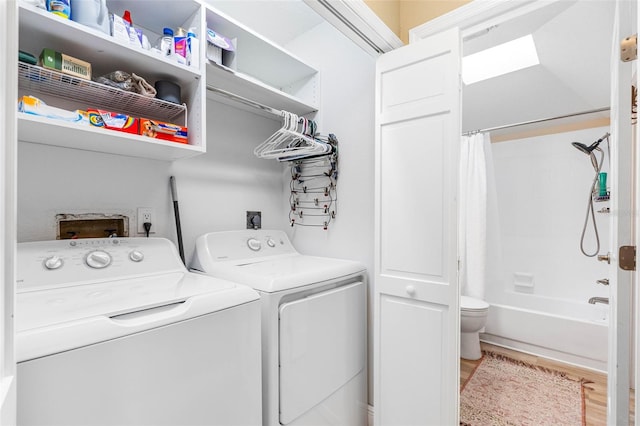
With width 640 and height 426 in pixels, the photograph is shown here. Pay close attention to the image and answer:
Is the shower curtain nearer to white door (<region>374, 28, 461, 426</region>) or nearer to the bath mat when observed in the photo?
the bath mat

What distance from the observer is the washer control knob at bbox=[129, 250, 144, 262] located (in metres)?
1.36

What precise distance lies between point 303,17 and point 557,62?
6.83ft

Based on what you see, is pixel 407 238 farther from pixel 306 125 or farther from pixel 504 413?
pixel 504 413

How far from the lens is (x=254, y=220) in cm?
207

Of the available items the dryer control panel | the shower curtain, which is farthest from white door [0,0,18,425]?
the shower curtain

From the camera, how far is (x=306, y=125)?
1.93 metres

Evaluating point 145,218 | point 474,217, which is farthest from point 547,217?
point 145,218

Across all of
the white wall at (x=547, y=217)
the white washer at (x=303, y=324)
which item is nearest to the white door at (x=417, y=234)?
the white washer at (x=303, y=324)

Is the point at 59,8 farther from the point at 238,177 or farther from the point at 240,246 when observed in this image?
the point at 240,246

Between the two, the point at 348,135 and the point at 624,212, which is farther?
the point at 348,135

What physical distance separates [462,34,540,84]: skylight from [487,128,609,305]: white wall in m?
0.99

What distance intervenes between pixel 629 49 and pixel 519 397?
6.90ft

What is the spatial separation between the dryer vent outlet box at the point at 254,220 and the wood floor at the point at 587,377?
186 centimetres

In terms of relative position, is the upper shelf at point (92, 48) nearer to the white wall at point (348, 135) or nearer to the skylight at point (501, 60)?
the white wall at point (348, 135)
